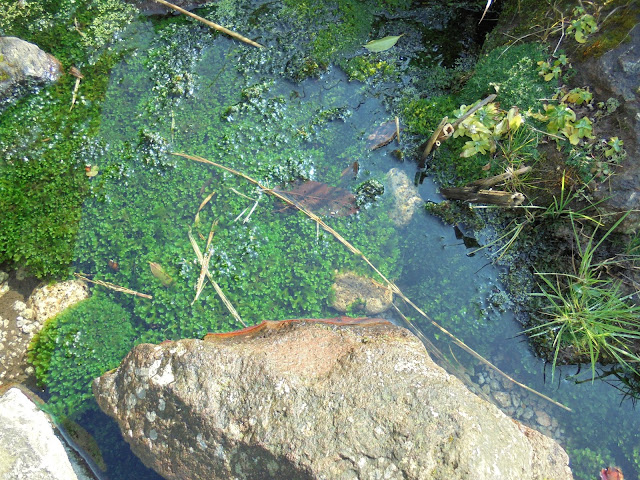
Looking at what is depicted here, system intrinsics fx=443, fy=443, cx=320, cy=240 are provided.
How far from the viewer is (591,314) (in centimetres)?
338

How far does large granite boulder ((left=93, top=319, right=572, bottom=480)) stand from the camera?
2301 millimetres

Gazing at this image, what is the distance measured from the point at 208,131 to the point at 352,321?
7.39ft

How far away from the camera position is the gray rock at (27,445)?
2693 millimetres

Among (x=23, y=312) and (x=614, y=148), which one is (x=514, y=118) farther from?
(x=23, y=312)

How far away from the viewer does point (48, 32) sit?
4.57 meters

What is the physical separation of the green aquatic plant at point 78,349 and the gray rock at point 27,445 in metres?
0.37

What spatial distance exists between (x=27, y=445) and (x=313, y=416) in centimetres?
188

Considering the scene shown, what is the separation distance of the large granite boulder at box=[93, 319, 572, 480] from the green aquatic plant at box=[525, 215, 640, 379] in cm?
103

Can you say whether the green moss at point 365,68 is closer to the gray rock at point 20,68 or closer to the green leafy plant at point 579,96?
the green leafy plant at point 579,96

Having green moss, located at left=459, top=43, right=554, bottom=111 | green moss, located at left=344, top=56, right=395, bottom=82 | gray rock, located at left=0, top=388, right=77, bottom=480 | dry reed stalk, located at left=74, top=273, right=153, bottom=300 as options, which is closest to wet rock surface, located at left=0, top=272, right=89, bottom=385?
dry reed stalk, located at left=74, top=273, right=153, bottom=300

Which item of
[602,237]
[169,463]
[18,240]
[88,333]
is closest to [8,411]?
[88,333]

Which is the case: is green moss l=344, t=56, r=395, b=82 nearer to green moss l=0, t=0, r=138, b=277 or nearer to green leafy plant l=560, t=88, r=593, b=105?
green leafy plant l=560, t=88, r=593, b=105

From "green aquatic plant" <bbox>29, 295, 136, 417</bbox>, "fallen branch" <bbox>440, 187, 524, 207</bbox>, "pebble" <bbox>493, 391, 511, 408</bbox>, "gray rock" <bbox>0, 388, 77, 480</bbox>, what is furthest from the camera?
"fallen branch" <bbox>440, 187, 524, 207</bbox>

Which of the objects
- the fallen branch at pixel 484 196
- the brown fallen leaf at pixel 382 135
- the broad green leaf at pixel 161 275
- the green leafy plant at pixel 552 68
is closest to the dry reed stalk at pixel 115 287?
the broad green leaf at pixel 161 275
